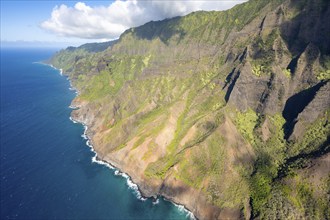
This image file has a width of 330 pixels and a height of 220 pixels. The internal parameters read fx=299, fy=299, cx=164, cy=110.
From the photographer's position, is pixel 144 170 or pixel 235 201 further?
pixel 144 170

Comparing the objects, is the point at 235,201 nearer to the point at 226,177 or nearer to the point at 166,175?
the point at 226,177

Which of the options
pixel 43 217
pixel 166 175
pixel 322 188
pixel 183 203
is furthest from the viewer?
pixel 166 175

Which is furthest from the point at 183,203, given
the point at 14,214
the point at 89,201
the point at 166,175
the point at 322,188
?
the point at 14,214

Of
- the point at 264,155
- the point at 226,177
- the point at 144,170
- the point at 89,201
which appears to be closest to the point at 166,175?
the point at 144,170

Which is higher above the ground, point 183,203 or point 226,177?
point 226,177

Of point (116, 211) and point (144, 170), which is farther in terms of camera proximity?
point (144, 170)

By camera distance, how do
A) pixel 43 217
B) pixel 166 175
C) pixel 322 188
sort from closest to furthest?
pixel 322 188 → pixel 43 217 → pixel 166 175

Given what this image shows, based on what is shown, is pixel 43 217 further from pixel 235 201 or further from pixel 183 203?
pixel 235 201

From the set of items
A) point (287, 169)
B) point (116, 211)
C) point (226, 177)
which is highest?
point (287, 169)

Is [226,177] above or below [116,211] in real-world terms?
above
